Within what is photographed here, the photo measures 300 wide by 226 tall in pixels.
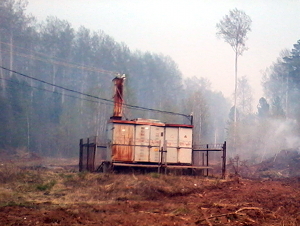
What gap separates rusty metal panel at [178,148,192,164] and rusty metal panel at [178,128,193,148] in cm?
26

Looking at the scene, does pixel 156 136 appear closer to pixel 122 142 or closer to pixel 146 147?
pixel 146 147

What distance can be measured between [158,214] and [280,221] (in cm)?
343

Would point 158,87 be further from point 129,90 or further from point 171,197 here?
point 171,197

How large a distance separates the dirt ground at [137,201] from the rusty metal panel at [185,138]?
423 centimetres

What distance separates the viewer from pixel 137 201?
12.7 metres

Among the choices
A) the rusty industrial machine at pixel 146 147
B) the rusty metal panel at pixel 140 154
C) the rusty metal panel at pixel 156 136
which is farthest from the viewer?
the rusty metal panel at pixel 156 136

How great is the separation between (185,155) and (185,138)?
1.11 m

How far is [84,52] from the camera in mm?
56844

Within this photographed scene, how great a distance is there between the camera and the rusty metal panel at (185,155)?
72.0 feet

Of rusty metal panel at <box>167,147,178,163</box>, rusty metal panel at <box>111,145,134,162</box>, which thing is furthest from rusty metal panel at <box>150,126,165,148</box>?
rusty metal panel at <box>111,145,134,162</box>

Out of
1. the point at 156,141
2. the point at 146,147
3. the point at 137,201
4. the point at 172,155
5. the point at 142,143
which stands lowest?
the point at 137,201

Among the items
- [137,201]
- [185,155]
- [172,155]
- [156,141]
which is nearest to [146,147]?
[156,141]

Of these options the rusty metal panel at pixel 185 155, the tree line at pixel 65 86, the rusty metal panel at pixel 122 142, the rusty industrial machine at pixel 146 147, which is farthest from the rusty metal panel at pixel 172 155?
the tree line at pixel 65 86

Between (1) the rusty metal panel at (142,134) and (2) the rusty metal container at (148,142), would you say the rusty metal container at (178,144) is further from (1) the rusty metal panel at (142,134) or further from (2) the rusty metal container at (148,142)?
(1) the rusty metal panel at (142,134)
